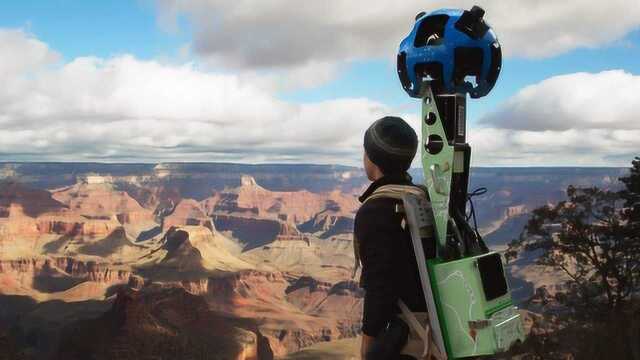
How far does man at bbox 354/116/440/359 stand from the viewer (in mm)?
3049

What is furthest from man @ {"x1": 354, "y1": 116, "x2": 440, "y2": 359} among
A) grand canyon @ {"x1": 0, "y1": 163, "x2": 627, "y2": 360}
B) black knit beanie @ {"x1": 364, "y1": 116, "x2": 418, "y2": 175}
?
grand canyon @ {"x1": 0, "y1": 163, "x2": 627, "y2": 360}

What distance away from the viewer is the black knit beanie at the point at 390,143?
330cm

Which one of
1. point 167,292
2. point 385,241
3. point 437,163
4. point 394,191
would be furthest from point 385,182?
point 167,292

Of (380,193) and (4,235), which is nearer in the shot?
(380,193)

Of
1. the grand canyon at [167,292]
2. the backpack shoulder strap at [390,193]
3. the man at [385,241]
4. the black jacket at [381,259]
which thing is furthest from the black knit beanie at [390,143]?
the grand canyon at [167,292]

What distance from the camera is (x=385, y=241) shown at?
304cm

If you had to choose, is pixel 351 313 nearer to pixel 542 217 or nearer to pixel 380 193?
pixel 542 217

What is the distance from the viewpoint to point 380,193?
3201 millimetres

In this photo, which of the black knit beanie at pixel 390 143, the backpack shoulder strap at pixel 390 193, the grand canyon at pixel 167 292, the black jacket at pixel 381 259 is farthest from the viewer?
the grand canyon at pixel 167 292

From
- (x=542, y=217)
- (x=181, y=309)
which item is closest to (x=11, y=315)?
(x=181, y=309)

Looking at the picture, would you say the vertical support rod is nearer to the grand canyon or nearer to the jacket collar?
the jacket collar

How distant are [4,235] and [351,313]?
256 feet

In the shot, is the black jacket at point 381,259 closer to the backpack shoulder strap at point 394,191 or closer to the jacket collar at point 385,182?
the backpack shoulder strap at point 394,191

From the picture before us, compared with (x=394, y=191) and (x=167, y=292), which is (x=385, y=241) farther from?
(x=167, y=292)
